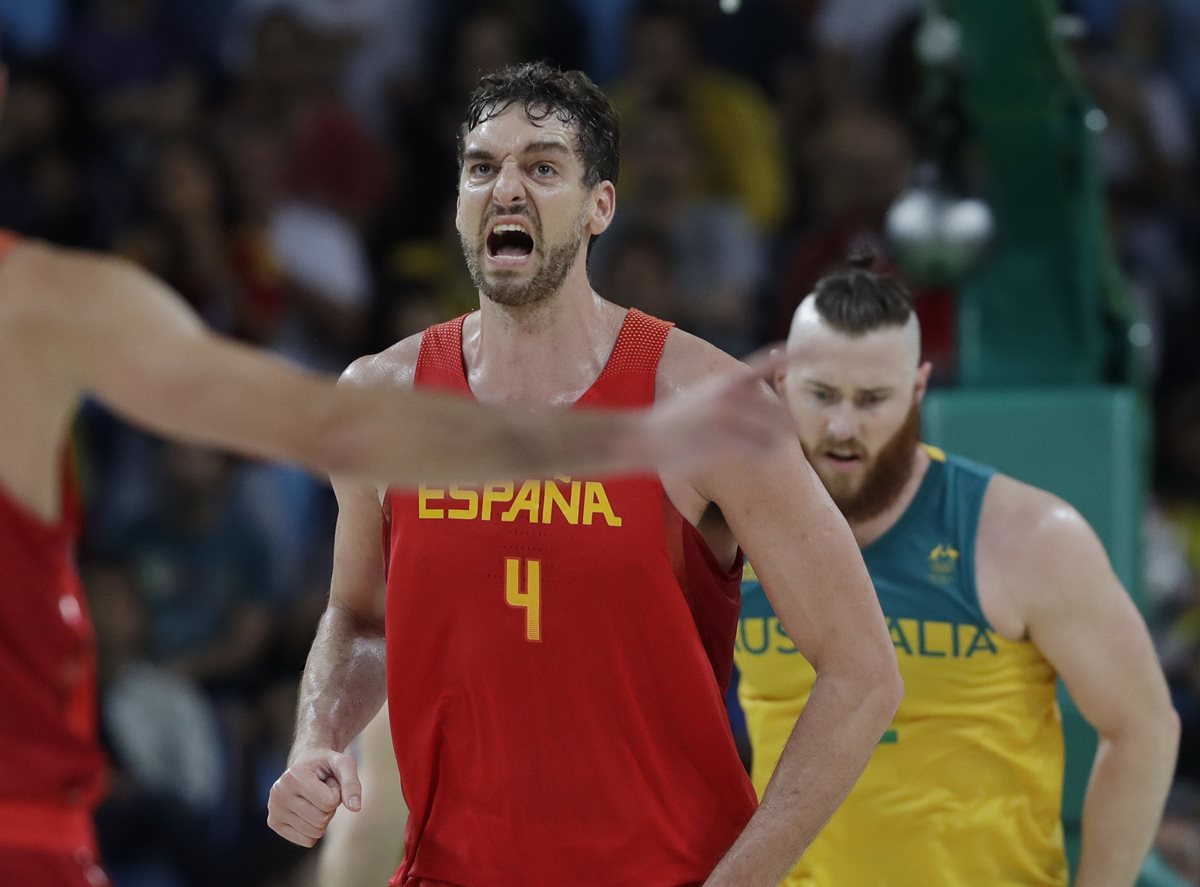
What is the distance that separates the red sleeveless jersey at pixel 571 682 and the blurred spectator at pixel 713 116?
5970 mm

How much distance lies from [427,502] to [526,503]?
0.68 ft

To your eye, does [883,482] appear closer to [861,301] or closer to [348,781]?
[861,301]

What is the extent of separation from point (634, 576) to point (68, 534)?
1238 mm

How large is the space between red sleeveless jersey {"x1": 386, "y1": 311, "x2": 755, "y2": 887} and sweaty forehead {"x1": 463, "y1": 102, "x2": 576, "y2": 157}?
535 millimetres

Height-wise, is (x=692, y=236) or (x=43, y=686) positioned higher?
(x=692, y=236)

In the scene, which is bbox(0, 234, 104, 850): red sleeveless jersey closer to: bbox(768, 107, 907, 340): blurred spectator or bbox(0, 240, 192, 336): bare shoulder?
bbox(0, 240, 192, 336): bare shoulder

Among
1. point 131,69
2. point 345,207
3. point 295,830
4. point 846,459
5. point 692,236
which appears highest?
point 131,69

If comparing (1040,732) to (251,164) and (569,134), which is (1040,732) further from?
(251,164)

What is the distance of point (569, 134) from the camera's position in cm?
398

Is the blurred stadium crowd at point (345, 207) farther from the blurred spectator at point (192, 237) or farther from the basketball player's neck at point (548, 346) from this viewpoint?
the basketball player's neck at point (548, 346)

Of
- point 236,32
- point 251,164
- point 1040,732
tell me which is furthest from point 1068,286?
point 236,32

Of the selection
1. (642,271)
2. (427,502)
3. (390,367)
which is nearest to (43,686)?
(427,502)

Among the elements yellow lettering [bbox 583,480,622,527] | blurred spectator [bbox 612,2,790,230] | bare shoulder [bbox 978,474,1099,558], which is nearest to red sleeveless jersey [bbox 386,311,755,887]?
yellow lettering [bbox 583,480,622,527]

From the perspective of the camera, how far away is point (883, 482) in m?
4.74
